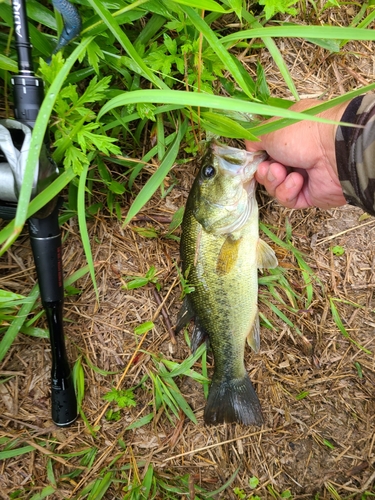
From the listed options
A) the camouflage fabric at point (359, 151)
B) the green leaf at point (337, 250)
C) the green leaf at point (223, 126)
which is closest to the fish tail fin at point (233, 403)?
the green leaf at point (337, 250)

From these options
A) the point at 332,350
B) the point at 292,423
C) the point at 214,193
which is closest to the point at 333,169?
the point at 214,193

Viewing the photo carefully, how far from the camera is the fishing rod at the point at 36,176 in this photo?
158 centimetres

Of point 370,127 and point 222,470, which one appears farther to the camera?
point 222,470

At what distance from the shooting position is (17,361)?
238 cm

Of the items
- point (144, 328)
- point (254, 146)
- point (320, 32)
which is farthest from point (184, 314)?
point (320, 32)

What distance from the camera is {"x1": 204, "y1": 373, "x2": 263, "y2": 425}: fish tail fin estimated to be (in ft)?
7.68

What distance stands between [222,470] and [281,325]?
1035 mm

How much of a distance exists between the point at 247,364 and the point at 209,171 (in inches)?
52.5

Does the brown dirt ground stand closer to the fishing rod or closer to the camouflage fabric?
the fishing rod

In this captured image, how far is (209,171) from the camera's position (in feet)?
6.69

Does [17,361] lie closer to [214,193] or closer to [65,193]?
[65,193]

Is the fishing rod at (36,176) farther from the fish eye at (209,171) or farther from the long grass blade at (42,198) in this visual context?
the fish eye at (209,171)

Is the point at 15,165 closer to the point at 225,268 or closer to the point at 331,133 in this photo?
the point at 225,268

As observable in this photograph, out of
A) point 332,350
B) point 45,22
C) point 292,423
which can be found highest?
point 45,22
